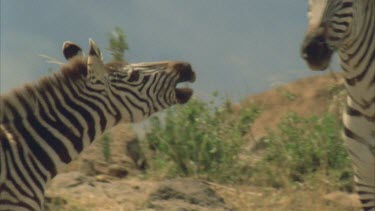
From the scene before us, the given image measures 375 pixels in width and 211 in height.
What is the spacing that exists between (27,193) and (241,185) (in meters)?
6.07

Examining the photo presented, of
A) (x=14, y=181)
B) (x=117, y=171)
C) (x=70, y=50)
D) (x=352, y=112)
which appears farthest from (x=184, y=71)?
(x=117, y=171)

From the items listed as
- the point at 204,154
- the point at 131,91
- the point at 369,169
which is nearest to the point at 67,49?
the point at 131,91

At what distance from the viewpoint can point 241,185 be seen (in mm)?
12156

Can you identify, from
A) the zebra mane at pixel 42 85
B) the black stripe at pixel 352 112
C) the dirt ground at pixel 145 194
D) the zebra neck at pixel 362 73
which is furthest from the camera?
the dirt ground at pixel 145 194

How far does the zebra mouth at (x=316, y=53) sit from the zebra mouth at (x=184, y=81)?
1801 mm

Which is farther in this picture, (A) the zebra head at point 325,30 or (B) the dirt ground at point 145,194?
(B) the dirt ground at point 145,194

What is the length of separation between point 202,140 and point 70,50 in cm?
565

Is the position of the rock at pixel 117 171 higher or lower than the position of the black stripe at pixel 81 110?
lower

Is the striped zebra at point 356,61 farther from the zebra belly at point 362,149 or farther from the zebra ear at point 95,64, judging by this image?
the zebra ear at point 95,64

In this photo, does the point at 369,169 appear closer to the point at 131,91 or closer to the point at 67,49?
the point at 131,91

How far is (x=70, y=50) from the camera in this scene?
729 centimetres

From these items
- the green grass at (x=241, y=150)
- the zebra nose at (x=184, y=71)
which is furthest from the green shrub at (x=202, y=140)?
the zebra nose at (x=184, y=71)

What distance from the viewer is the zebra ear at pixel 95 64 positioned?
273 inches

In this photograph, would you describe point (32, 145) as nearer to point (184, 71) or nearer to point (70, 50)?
point (70, 50)
